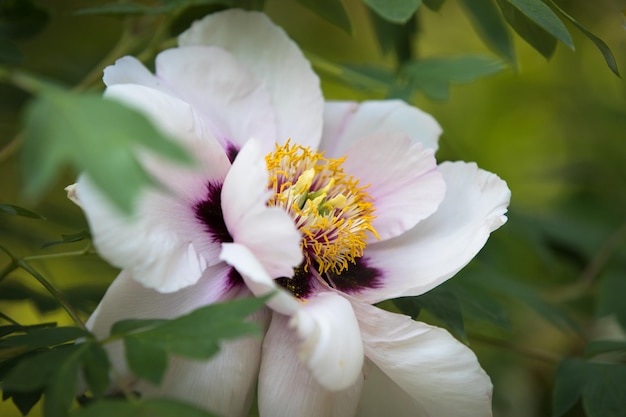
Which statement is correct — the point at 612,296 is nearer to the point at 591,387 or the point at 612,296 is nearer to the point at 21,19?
the point at 591,387

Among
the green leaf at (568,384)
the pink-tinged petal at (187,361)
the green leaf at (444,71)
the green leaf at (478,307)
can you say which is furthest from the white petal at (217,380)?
the green leaf at (444,71)

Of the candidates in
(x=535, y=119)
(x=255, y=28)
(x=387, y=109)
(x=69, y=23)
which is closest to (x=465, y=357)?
(x=387, y=109)

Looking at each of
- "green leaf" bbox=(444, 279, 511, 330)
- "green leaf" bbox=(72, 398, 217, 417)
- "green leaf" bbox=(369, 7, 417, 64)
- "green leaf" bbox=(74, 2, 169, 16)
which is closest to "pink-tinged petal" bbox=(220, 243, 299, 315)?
"green leaf" bbox=(72, 398, 217, 417)

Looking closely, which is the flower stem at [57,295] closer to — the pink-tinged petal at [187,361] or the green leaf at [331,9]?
the pink-tinged petal at [187,361]

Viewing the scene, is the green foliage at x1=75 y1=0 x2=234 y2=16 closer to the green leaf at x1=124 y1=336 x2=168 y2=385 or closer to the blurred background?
the blurred background

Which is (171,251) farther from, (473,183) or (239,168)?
(473,183)
